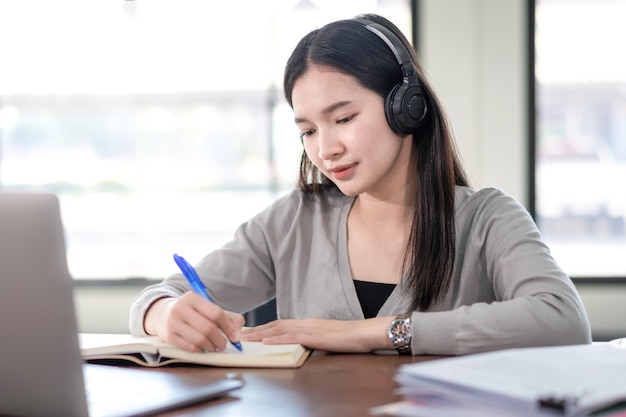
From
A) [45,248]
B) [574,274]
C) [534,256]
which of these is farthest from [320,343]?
[574,274]

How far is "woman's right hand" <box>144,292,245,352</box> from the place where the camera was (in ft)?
3.92

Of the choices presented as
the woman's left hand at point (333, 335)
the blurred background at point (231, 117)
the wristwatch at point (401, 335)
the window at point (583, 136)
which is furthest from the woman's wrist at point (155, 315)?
the window at point (583, 136)

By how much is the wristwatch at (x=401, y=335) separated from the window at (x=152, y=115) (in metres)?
2.81

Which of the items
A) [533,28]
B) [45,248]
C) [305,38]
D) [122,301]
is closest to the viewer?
[45,248]

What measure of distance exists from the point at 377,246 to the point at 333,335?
385 mm

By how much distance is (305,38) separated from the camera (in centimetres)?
161

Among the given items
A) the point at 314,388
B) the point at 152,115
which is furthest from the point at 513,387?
the point at 152,115

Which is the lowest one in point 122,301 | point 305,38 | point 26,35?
point 122,301

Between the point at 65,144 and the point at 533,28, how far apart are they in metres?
2.36

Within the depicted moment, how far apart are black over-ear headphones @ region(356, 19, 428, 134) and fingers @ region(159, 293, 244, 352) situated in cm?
51

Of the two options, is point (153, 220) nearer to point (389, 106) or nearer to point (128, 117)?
point (128, 117)

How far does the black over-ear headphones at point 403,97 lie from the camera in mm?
1490

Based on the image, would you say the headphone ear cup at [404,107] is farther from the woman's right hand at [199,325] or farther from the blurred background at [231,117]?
the blurred background at [231,117]

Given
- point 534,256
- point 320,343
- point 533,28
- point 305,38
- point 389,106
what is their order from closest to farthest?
point 320,343 < point 534,256 < point 389,106 < point 305,38 < point 533,28
